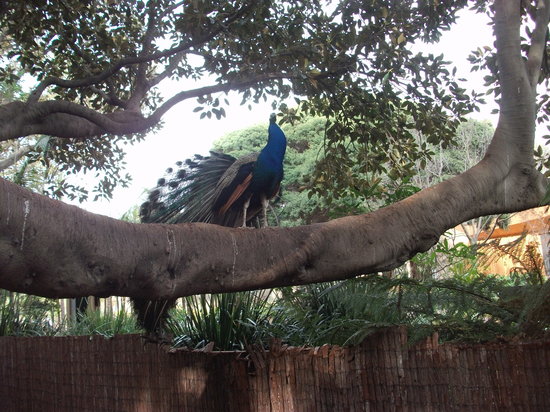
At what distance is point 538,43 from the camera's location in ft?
12.4

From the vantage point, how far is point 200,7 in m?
5.30

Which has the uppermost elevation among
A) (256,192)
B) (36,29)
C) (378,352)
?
(36,29)

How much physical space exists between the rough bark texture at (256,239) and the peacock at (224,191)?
323 cm

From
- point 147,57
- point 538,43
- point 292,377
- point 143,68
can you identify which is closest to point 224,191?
point 143,68

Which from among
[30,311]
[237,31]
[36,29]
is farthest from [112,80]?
[30,311]

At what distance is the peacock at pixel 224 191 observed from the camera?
21.3 feet

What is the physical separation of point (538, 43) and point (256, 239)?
2328 mm

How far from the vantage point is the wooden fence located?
9.29 feet

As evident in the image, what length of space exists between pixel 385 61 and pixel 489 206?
8.98ft

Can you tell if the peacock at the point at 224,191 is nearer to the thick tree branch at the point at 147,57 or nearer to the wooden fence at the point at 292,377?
the wooden fence at the point at 292,377

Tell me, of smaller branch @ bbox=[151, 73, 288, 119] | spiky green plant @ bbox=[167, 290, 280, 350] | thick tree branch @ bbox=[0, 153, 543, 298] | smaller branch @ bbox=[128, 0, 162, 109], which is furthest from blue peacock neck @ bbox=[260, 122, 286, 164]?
thick tree branch @ bbox=[0, 153, 543, 298]

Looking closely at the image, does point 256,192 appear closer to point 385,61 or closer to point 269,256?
point 385,61

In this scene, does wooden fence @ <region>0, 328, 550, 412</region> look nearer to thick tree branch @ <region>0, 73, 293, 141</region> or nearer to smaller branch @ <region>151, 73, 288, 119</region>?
thick tree branch @ <region>0, 73, 293, 141</region>

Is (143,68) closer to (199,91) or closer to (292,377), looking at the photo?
(199,91)
